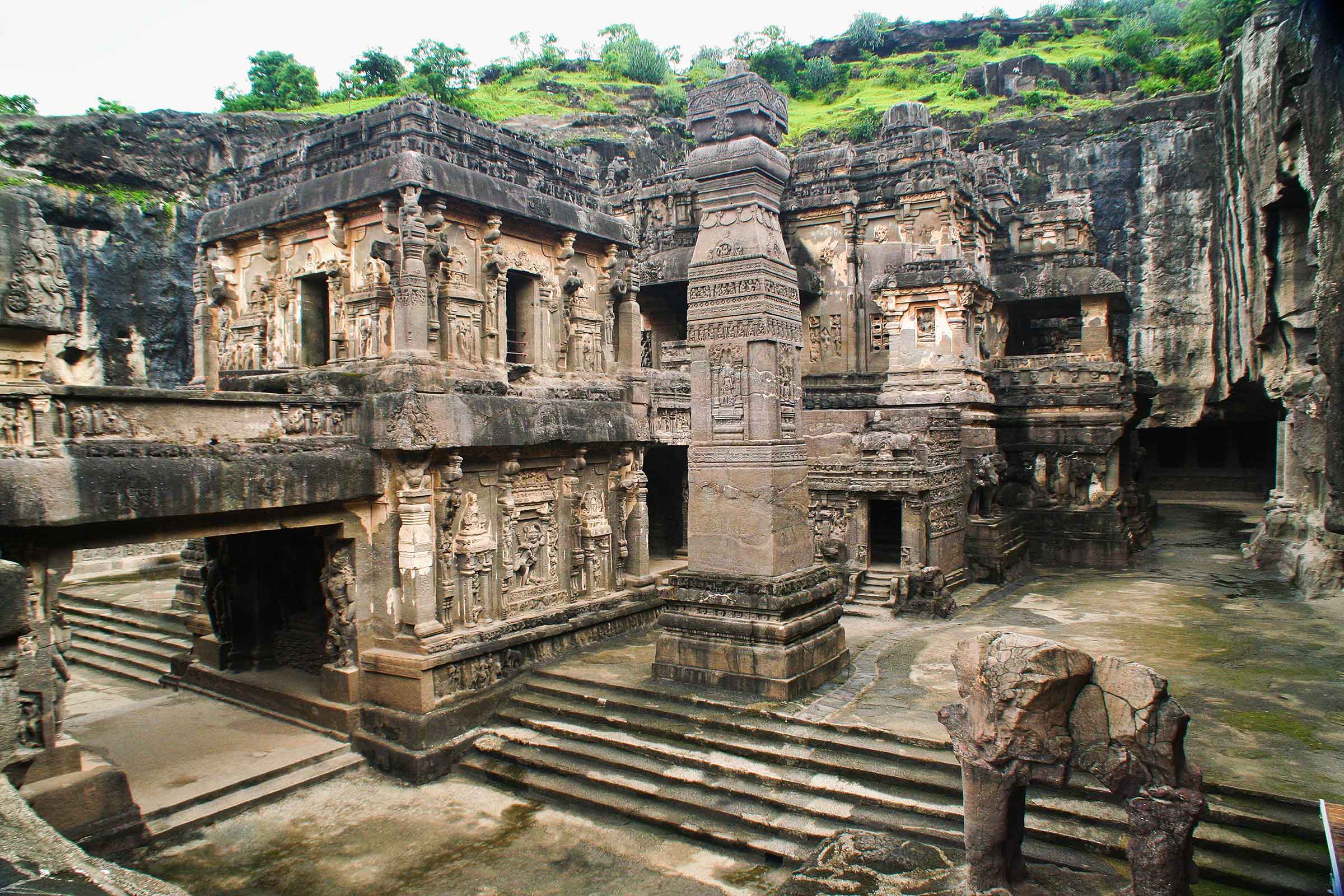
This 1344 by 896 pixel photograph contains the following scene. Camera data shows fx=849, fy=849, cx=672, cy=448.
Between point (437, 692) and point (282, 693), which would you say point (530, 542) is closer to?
point (437, 692)

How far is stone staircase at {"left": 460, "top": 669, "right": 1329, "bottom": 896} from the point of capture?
5734 mm

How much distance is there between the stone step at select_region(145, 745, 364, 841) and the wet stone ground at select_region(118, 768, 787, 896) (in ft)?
0.39

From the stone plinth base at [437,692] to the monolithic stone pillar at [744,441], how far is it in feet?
6.19

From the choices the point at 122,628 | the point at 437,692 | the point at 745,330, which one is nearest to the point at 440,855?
the point at 437,692

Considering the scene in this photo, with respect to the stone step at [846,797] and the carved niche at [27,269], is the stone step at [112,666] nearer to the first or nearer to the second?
the stone step at [846,797]

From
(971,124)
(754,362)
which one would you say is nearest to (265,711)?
(754,362)

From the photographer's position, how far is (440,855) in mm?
7039

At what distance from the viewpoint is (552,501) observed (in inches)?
426

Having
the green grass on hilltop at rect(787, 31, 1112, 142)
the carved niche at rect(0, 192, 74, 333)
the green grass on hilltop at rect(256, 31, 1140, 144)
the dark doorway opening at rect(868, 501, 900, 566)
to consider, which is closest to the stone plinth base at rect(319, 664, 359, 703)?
the carved niche at rect(0, 192, 74, 333)

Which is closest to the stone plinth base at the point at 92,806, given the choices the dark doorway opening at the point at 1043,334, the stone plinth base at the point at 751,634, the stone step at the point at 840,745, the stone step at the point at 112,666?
the stone step at the point at 840,745

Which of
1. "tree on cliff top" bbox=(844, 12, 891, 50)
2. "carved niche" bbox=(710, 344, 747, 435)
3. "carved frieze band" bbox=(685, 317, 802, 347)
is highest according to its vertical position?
"tree on cliff top" bbox=(844, 12, 891, 50)

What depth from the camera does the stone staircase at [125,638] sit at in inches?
481

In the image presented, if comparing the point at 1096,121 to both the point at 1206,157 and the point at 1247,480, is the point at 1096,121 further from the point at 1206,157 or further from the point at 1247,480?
the point at 1247,480

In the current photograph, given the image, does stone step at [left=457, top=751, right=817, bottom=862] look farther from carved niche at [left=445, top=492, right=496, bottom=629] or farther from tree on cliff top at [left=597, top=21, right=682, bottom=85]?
tree on cliff top at [left=597, top=21, right=682, bottom=85]
